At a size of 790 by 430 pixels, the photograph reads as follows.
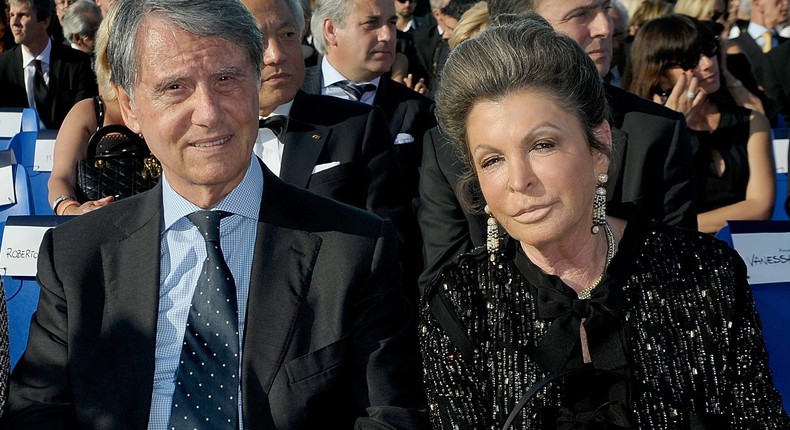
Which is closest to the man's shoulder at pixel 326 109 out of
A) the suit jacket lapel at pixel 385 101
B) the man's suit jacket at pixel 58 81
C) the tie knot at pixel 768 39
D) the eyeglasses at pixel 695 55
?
the suit jacket lapel at pixel 385 101

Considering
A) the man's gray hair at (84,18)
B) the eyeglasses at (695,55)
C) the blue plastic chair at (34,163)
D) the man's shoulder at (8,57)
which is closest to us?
the blue plastic chair at (34,163)

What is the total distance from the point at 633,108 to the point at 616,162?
0.32m

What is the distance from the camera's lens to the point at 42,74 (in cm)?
864

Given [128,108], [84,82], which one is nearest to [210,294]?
[128,108]

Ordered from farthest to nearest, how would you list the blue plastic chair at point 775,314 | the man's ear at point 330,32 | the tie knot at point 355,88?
1. the man's ear at point 330,32
2. the tie knot at point 355,88
3. the blue plastic chair at point 775,314

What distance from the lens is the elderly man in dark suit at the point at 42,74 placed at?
8469 millimetres

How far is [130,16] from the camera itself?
2.58m

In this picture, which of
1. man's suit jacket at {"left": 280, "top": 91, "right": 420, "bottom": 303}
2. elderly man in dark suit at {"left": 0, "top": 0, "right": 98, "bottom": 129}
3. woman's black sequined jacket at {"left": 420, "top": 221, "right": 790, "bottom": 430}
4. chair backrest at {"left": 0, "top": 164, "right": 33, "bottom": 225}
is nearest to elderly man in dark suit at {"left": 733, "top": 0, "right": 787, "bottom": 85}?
elderly man in dark suit at {"left": 0, "top": 0, "right": 98, "bottom": 129}

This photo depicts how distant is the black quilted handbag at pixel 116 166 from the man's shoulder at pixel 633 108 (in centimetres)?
167

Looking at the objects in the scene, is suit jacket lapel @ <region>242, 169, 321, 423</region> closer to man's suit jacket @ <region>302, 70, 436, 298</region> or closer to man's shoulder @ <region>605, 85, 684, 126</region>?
man's shoulder @ <region>605, 85, 684, 126</region>

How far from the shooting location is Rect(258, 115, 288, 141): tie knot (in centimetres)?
396

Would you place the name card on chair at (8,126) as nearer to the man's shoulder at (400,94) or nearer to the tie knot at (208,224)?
the man's shoulder at (400,94)

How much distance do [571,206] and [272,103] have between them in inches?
70.0

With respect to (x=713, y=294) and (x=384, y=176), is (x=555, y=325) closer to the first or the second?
(x=713, y=294)
